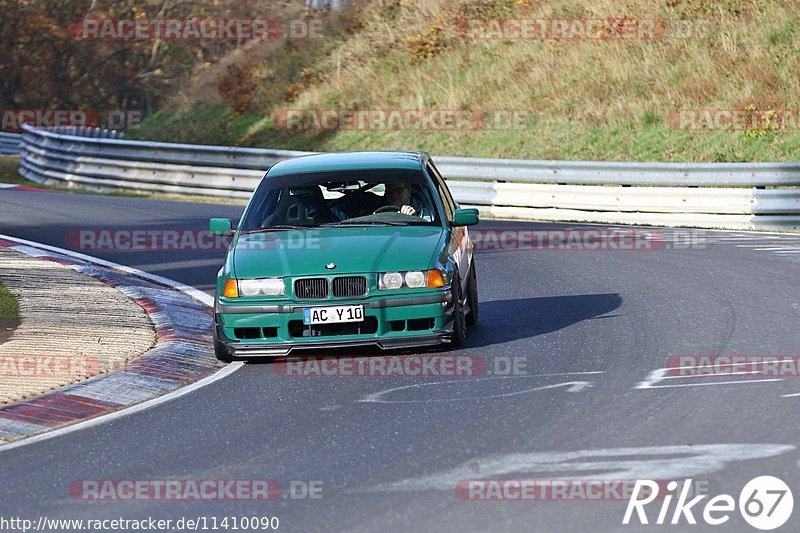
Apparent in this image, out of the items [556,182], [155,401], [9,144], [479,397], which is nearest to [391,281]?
[479,397]

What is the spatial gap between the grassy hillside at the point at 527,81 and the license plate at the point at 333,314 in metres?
15.8

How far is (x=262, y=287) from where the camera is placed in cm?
1018

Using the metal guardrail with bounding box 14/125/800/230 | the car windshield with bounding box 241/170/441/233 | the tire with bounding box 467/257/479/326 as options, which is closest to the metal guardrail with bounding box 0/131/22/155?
the metal guardrail with bounding box 14/125/800/230

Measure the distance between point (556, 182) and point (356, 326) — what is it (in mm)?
13119

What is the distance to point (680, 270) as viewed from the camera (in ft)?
49.9

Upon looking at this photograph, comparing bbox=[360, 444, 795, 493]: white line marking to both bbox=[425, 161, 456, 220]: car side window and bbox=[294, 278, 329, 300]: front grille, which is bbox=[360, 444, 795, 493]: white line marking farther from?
bbox=[425, 161, 456, 220]: car side window

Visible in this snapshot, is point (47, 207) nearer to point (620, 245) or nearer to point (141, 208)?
point (141, 208)

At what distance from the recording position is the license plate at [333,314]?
996 centimetres

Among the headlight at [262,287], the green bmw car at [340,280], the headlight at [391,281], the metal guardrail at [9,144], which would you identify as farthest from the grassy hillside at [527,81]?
the headlight at [262,287]

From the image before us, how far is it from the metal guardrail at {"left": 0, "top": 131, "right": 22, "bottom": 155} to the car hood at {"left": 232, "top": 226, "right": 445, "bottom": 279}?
32.0 metres

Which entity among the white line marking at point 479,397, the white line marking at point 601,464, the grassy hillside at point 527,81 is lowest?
the white line marking at point 479,397

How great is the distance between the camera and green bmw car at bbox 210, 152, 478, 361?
10.0m

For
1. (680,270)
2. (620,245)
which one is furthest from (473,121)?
(680,270)

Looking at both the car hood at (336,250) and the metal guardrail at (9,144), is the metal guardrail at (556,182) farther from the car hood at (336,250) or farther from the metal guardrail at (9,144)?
the metal guardrail at (9,144)
